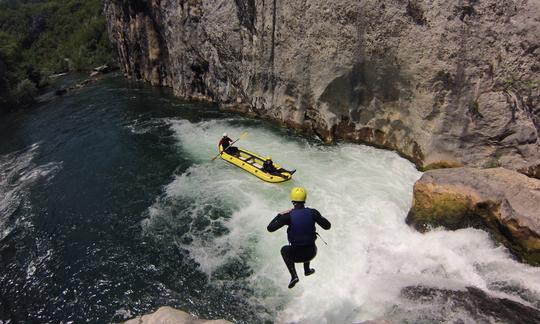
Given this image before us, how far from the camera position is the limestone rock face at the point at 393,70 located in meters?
13.0

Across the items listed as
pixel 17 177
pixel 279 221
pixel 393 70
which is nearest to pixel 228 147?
pixel 393 70

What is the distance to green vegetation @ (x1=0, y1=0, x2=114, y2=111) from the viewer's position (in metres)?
33.8

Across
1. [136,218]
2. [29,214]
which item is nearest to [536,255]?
[136,218]

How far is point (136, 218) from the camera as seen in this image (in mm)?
14258

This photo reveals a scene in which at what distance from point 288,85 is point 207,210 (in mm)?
9148

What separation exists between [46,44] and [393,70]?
66.9m

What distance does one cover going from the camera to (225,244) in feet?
40.0

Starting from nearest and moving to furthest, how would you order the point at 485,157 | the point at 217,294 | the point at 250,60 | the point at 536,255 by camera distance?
1. the point at 536,255
2. the point at 217,294
3. the point at 485,157
4. the point at 250,60

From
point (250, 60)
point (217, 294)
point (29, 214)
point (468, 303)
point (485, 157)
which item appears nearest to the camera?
point (468, 303)

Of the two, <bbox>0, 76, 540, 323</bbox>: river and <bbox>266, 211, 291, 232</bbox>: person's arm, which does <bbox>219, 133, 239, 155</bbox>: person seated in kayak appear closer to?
<bbox>0, 76, 540, 323</bbox>: river

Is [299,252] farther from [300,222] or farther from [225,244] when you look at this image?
[225,244]

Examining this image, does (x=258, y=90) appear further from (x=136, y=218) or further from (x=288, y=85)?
(x=136, y=218)

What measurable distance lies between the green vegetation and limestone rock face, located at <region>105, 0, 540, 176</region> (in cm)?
2013

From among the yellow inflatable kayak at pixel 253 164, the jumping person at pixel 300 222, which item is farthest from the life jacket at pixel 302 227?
the yellow inflatable kayak at pixel 253 164
